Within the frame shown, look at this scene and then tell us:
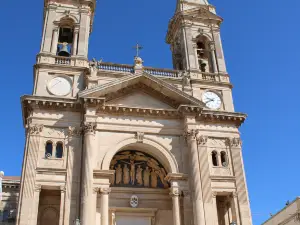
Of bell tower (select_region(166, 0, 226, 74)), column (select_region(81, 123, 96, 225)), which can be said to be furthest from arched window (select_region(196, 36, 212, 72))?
column (select_region(81, 123, 96, 225))

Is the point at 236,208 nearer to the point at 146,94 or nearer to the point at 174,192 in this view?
the point at 174,192

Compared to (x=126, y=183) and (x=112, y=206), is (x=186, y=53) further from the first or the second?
(x=112, y=206)

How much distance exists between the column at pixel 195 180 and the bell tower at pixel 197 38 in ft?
22.4

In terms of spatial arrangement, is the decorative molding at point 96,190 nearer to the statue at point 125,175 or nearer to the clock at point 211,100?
the statue at point 125,175

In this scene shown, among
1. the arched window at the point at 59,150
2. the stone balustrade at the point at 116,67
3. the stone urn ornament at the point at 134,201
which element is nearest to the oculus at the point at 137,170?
the stone urn ornament at the point at 134,201

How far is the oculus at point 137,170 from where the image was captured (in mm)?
24156

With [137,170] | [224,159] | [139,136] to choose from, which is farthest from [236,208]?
[139,136]

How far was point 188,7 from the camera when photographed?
31844 mm

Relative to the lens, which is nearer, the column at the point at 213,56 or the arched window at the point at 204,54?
the column at the point at 213,56

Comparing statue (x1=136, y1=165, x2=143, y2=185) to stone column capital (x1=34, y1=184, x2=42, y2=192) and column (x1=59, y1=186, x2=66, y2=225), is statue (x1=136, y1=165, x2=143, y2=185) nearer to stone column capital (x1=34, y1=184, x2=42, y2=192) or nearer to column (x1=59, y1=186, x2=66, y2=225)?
column (x1=59, y1=186, x2=66, y2=225)

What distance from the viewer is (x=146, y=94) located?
82.0ft

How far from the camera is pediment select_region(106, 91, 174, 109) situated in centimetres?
2416

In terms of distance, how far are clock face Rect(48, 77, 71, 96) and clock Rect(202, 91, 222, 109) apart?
30.5ft

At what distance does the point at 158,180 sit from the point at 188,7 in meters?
15.2
